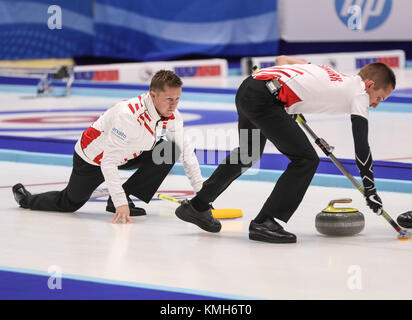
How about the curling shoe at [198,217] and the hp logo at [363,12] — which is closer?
the curling shoe at [198,217]

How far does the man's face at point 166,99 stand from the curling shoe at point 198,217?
0.44 metres

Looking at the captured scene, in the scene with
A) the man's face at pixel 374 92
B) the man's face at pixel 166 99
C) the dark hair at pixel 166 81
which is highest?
the dark hair at pixel 166 81

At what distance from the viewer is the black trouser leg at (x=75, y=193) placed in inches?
179

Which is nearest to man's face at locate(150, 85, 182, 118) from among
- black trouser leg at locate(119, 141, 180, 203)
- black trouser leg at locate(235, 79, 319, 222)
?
black trouser leg at locate(119, 141, 180, 203)

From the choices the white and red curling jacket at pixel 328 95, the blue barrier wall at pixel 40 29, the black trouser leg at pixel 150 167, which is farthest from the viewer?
the blue barrier wall at pixel 40 29

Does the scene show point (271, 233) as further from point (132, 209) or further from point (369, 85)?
point (132, 209)

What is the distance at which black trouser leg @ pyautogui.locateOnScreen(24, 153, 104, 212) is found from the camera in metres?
4.54

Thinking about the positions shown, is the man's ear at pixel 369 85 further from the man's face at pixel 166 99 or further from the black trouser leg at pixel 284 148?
the man's face at pixel 166 99

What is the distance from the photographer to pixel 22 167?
630 cm

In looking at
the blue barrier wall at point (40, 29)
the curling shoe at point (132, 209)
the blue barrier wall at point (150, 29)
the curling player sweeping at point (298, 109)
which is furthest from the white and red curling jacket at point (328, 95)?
the blue barrier wall at point (150, 29)

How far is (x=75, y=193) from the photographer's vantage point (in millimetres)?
4602

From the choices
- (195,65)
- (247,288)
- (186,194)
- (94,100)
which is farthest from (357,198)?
(195,65)

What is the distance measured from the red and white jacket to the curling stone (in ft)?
2.22

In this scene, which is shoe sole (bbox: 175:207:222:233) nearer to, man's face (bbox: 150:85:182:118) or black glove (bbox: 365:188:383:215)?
man's face (bbox: 150:85:182:118)
